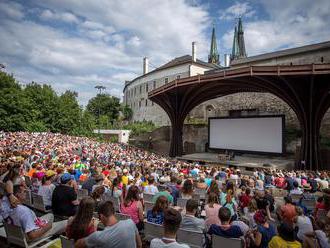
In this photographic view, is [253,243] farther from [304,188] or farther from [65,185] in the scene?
[304,188]

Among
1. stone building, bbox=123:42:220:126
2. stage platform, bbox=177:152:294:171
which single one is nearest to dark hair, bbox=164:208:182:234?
stage platform, bbox=177:152:294:171

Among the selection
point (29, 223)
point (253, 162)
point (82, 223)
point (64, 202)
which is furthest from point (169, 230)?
point (253, 162)

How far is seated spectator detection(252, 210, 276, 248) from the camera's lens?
4.39 meters

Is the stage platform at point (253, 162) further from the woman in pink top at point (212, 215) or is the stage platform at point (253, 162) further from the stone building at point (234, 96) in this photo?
the woman in pink top at point (212, 215)

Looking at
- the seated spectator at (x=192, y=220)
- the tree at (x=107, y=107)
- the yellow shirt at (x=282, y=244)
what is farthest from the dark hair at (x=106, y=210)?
the tree at (x=107, y=107)


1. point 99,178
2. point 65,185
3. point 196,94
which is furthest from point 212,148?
point 65,185

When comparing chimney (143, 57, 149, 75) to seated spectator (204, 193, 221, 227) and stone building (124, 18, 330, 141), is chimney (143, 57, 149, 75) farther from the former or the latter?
seated spectator (204, 193, 221, 227)

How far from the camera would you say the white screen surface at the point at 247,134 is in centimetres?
2609

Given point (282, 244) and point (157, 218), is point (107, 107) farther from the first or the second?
point (282, 244)

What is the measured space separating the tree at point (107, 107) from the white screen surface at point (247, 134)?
45042 millimetres

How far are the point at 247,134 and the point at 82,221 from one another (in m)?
26.8

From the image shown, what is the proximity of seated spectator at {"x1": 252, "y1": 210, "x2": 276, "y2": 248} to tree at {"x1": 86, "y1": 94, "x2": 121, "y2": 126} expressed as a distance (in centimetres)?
6936

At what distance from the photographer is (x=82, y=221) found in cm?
357

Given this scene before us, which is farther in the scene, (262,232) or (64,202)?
(64,202)
